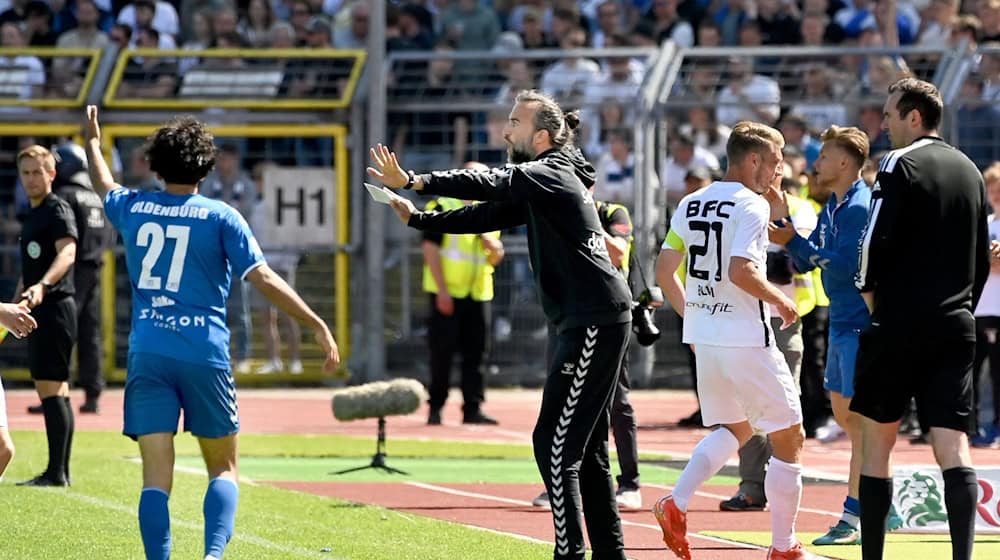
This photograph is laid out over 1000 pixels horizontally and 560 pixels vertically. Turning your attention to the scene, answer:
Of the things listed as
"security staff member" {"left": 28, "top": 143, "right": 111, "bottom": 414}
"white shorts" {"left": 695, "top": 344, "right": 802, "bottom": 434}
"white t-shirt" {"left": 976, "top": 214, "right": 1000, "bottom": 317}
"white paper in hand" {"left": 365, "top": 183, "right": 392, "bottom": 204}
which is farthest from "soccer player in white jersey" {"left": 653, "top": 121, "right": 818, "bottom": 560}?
"security staff member" {"left": 28, "top": 143, "right": 111, "bottom": 414}

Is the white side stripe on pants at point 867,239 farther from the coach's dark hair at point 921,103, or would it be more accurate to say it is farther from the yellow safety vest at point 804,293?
the yellow safety vest at point 804,293

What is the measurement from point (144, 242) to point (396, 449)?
704cm

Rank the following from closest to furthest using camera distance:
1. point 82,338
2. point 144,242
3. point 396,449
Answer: point 144,242, point 396,449, point 82,338

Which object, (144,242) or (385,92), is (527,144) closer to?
(144,242)

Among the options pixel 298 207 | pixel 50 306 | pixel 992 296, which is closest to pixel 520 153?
pixel 50 306

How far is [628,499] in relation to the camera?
10.3 metres

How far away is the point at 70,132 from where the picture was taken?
19547 millimetres

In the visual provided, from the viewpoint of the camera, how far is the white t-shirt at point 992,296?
552 inches

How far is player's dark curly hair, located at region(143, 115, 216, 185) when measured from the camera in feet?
23.2

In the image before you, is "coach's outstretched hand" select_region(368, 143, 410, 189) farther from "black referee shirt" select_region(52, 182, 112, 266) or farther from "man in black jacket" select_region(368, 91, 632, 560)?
"black referee shirt" select_region(52, 182, 112, 266)

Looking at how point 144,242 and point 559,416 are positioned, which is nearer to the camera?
point 144,242

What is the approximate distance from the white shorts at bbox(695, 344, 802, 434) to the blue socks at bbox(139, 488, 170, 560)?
2.61 m

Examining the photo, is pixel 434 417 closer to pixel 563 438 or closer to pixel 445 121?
pixel 445 121

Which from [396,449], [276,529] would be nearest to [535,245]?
[276,529]
